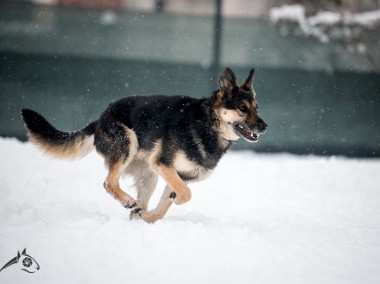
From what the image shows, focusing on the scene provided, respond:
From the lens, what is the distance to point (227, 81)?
13.8 feet

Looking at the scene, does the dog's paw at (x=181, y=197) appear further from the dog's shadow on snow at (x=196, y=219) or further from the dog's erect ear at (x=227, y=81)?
the dog's erect ear at (x=227, y=81)

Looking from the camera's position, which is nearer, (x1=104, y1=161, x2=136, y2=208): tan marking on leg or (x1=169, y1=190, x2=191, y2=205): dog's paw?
(x1=169, y1=190, x2=191, y2=205): dog's paw

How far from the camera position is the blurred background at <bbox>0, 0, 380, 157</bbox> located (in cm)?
780

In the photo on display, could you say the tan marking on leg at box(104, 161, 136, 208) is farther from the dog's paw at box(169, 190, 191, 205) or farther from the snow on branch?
the snow on branch

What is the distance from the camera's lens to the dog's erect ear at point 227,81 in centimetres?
418

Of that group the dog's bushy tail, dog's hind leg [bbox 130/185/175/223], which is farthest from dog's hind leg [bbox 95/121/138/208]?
the dog's bushy tail

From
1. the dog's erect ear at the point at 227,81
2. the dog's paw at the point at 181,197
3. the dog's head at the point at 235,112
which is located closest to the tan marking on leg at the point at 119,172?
the dog's paw at the point at 181,197

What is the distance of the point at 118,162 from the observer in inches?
174

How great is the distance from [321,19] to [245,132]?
5.12m

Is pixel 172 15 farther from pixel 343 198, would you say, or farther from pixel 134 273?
pixel 134 273

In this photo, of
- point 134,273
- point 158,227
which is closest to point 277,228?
point 158,227

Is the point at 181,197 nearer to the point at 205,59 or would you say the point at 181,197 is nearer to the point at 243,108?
the point at 243,108

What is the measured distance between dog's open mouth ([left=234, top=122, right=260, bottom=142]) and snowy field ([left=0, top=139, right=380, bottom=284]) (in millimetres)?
766

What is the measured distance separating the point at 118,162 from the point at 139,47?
3.97 meters
